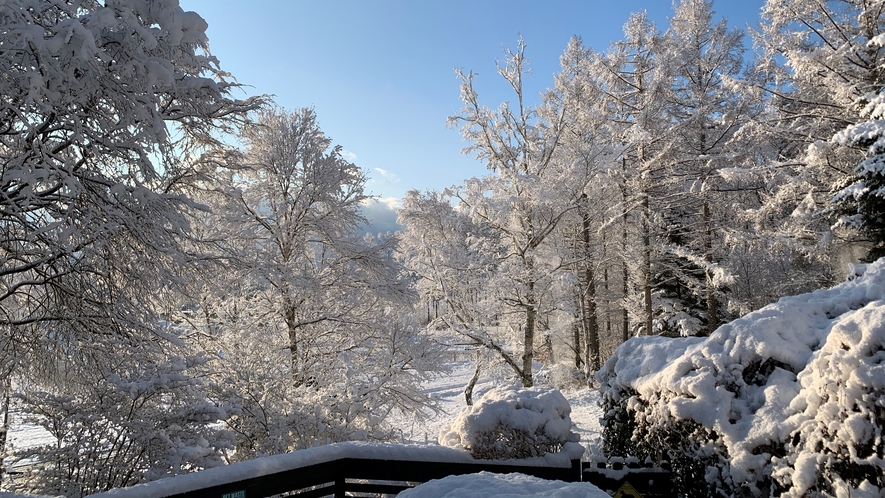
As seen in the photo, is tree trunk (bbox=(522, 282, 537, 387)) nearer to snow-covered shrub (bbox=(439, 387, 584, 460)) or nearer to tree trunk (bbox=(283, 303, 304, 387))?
tree trunk (bbox=(283, 303, 304, 387))

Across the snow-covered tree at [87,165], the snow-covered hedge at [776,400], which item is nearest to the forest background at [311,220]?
the snow-covered tree at [87,165]

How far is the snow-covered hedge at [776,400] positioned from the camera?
8.52 feet

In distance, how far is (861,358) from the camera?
2.65 metres

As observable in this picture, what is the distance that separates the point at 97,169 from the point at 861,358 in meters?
5.83

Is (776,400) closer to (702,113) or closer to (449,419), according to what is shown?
(702,113)

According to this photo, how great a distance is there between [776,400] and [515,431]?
200 centimetres

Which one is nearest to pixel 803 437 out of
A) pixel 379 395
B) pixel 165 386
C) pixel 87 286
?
pixel 165 386

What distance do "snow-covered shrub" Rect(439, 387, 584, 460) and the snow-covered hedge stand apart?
0.65 m

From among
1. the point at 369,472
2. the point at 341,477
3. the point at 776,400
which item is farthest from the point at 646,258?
the point at 341,477

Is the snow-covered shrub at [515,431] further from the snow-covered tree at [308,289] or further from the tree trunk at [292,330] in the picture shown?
the tree trunk at [292,330]

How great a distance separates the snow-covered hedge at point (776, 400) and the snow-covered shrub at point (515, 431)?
65 cm

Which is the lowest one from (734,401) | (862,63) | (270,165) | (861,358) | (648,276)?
(734,401)

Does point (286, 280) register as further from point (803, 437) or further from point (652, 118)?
point (652, 118)

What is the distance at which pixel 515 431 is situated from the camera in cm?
416
